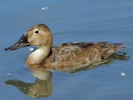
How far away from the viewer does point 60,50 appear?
31.9ft

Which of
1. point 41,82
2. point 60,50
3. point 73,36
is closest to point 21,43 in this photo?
point 60,50

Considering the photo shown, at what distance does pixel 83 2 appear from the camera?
39.1 feet

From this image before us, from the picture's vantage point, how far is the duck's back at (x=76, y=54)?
967cm

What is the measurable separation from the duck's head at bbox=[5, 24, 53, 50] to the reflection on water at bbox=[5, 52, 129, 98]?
502mm

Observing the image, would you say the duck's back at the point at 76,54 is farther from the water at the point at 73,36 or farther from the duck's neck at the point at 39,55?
the water at the point at 73,36

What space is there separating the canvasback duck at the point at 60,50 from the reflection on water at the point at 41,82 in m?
0.13

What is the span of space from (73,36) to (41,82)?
1.80 metres

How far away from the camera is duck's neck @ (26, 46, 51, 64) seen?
32.3 ft

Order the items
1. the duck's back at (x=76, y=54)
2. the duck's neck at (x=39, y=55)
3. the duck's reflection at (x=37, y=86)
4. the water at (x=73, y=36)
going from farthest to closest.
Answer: the duck's neck at (x=39, y=55) < the duck's back at (x=76, y=54) < the duck's reflection at (x=37, y=86) < the water at (x=73, y=36)

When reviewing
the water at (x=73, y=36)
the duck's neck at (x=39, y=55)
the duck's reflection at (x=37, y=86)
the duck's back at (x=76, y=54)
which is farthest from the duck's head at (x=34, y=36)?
the duck's reflection at (x=37, y=86)

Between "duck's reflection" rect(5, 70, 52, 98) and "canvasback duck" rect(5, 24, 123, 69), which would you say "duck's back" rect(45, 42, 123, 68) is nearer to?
"canvasback duck" rect(5, 24, 123, 69)

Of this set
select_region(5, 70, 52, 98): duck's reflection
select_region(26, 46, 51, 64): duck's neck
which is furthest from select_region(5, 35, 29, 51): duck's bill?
select_region(5, 70, 52, 98): duck's reflection

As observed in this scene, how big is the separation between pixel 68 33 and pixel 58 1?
1450 mm

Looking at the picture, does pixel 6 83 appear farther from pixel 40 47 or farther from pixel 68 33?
pixel 68 33
